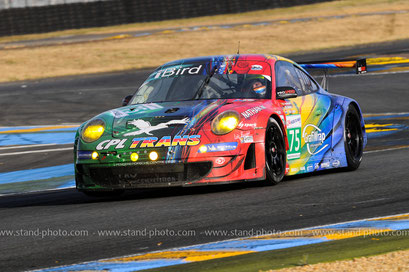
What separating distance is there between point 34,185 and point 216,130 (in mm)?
3023

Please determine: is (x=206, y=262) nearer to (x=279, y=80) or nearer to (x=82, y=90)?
(x=279, y=80)

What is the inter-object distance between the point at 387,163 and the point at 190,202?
117 inches

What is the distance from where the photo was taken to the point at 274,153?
751 cm

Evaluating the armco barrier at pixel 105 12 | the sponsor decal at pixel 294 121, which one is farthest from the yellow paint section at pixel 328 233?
the armco barrier at pixel 105 12

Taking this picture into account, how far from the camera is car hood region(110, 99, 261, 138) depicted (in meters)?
7.07

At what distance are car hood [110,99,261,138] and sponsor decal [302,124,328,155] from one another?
2.53ft

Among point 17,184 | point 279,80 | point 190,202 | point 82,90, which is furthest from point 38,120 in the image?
point 190,202

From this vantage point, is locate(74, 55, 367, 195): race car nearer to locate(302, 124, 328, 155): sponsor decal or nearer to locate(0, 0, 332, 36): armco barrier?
locate(302, 124, 328, 155): sponsor decal

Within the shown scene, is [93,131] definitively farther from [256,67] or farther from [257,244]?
[257,244]

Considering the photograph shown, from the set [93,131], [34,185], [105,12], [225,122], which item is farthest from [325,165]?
[105,12]

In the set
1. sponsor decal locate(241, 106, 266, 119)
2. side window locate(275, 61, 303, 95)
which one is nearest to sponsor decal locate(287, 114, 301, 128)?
side window locate(275, 61, 303, 95)

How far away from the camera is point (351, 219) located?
563 cm

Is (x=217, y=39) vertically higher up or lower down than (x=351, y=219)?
lower down

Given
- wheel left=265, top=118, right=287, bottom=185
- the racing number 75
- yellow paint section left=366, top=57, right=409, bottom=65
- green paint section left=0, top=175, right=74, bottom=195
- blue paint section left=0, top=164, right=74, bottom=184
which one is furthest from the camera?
yellow paint section left=366, top=57, right=409, bottom=65
